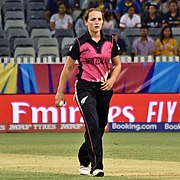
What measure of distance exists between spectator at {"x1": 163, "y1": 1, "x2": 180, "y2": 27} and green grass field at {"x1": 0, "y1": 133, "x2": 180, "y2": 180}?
633 centimetres

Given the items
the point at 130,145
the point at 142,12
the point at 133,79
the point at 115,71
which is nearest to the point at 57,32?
the point at 142,12

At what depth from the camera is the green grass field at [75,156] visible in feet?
34.2

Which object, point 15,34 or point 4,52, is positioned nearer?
point 4,52

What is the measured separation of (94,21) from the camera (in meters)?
9.89

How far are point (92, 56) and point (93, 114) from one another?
2.17 feet

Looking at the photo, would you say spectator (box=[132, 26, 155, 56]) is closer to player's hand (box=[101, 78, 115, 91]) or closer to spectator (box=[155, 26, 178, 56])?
spectator (box=[155, 26, 178, 56])

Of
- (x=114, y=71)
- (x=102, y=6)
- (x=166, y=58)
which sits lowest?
(x=166, y=58)

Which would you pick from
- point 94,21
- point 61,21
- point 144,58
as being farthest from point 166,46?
point 94,21

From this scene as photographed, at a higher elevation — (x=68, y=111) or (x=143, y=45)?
(x=143, y=45)

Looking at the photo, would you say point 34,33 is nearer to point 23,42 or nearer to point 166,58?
point 23,42

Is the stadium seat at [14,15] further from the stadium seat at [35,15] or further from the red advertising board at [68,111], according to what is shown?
the red advertising board at [68,111]

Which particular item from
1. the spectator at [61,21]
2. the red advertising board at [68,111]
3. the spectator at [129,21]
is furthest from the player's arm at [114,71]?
the spectator at [129,21]

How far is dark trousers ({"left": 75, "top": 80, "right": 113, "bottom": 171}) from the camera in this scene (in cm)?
991

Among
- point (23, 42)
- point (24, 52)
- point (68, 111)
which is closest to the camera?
point (68, 111)
